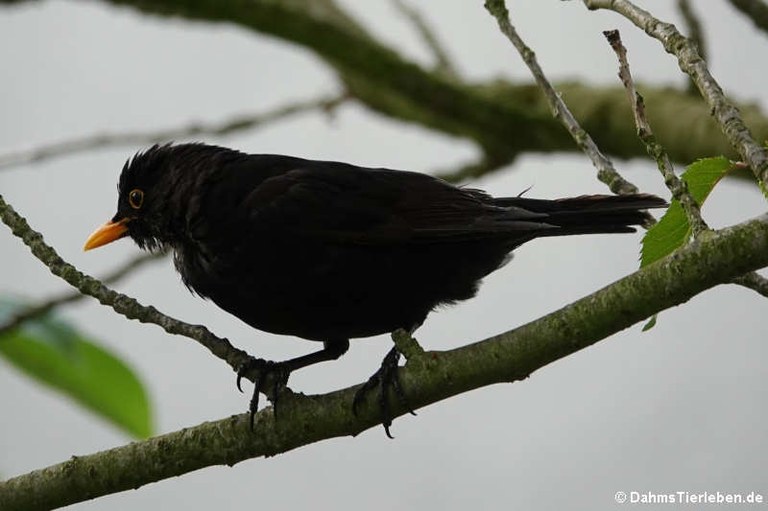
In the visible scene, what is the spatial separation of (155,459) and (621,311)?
1.30 m

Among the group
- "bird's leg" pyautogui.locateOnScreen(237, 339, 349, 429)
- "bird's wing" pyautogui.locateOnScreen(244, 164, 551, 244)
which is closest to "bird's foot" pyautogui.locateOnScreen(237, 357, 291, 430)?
"bird's leg" pyautogui.locateOnScreen(237, 339, 349, 429)

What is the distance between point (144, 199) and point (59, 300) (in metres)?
0.58

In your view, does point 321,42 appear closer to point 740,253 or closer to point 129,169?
point 129,169

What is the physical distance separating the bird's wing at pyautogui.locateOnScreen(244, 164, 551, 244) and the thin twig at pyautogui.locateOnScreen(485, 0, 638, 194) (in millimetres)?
694

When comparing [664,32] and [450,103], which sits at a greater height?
[450,103]

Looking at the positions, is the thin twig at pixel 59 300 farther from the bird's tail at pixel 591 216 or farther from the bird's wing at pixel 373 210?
the bird's tail at pixel 591 216

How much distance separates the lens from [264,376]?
3.69 meters

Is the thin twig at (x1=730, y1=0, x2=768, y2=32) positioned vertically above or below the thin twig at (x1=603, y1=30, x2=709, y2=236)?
above

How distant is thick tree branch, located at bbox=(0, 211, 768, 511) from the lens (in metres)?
2.58

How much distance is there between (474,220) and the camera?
13.3 ft

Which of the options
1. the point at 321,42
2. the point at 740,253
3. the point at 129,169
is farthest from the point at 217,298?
the point at 740,253

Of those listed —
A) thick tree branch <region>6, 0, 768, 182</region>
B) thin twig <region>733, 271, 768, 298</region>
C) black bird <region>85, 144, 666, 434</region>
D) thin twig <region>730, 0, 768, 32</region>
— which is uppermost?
thick tree branch <region>6, 0, 768, 182</region>

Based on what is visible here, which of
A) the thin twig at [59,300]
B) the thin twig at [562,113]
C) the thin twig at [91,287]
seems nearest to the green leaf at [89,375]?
the thin twig at [59,300]

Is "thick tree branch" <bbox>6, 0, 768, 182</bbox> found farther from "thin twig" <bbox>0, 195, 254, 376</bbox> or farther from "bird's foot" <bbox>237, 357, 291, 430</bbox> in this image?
"thin twig" <bbox>0, 195, 254, 376</bbox>
